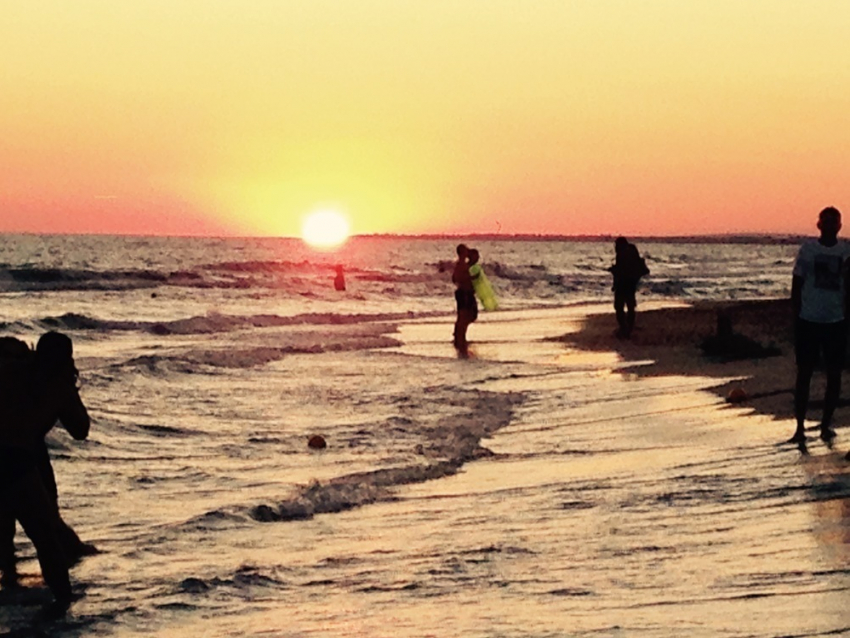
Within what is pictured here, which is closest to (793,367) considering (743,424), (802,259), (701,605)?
(743,424)

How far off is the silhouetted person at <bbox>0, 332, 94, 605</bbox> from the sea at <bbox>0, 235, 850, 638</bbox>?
260 mm

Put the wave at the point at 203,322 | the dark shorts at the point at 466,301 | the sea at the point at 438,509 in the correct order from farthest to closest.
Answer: the wave at the point at 203,322
the dark shorts at the point at 466,301
the sea at the point at 438,509

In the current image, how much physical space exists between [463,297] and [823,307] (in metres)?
12.3

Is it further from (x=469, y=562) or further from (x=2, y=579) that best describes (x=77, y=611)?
(x=469, y=562)

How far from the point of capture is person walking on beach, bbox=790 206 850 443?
9.55m

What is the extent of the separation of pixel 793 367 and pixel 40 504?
10684mm

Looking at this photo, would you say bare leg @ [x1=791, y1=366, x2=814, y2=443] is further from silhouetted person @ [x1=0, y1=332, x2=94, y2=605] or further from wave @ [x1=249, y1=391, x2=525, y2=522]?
silhouetted person @ [x1=0, y1=332, x2=94, y2=605]

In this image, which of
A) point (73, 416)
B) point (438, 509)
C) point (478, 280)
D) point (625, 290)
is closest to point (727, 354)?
point (625, 290)

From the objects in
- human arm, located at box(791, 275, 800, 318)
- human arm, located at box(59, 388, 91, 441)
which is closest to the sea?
human arm, located at box(59, 388, 91, 441)

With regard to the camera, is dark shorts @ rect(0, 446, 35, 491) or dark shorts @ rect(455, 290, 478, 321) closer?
Answer: dark shorts @ rect(0, 446, 35, 491)

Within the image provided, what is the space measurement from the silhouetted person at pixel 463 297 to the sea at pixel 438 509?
89.5 inches

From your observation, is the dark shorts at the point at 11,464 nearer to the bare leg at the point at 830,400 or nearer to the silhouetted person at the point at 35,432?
the silhouetted person at the point at 35,432

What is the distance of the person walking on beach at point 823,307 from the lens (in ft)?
31.3

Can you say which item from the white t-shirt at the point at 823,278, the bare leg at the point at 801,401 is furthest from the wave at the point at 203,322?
the white t-shirt at the point at 823,278
